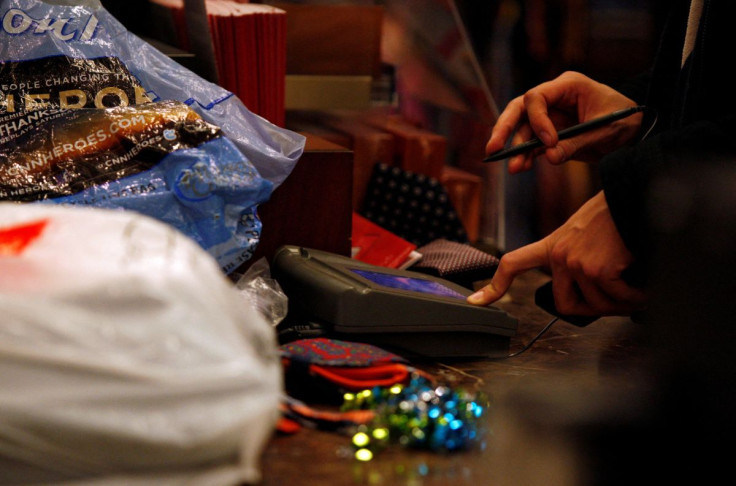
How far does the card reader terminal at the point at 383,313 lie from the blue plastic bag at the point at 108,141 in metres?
0.10

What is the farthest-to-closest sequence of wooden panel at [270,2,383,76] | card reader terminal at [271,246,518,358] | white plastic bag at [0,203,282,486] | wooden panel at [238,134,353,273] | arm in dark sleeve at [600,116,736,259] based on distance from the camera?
1. wooden panel at [270,2,383,76]
2. wooden panel at [238,134,353,273]
3. card reader terminal at [271,246,518,358]
4. arm in dark sleeve at [600,116,736,259]
5. white plastic bag at [0,203,282,486]

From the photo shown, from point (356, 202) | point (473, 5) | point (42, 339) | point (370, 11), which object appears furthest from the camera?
point (473, 5)

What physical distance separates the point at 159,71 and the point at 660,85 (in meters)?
0.81

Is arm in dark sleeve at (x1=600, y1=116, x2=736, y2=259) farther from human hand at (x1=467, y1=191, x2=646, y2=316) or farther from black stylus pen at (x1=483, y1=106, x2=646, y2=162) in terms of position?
black stylus pen at (x1=483, y1=106, x2=646, y2=162)

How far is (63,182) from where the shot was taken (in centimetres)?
102

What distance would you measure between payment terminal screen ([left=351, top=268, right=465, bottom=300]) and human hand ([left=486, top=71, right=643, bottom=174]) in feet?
0.76

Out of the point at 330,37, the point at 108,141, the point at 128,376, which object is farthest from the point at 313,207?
the point at 330,37

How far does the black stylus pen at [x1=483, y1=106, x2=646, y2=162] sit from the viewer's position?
1182 mm

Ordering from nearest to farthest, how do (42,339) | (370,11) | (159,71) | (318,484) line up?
1. (42,339)
2. (318,484)
3. (159,71)
4. (370,11)

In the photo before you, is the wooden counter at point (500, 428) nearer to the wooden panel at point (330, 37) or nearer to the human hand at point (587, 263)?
the human hand at point (587, 263)

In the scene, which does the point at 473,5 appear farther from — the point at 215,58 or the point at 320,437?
the point at 320,437

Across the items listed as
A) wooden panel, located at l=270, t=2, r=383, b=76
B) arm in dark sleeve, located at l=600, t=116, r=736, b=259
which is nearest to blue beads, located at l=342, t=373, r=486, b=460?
arm in dark sleeve, located at l=600, t=116, r=736, b=259

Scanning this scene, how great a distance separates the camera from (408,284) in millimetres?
1124

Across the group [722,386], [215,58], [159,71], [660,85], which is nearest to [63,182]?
[159,71]
